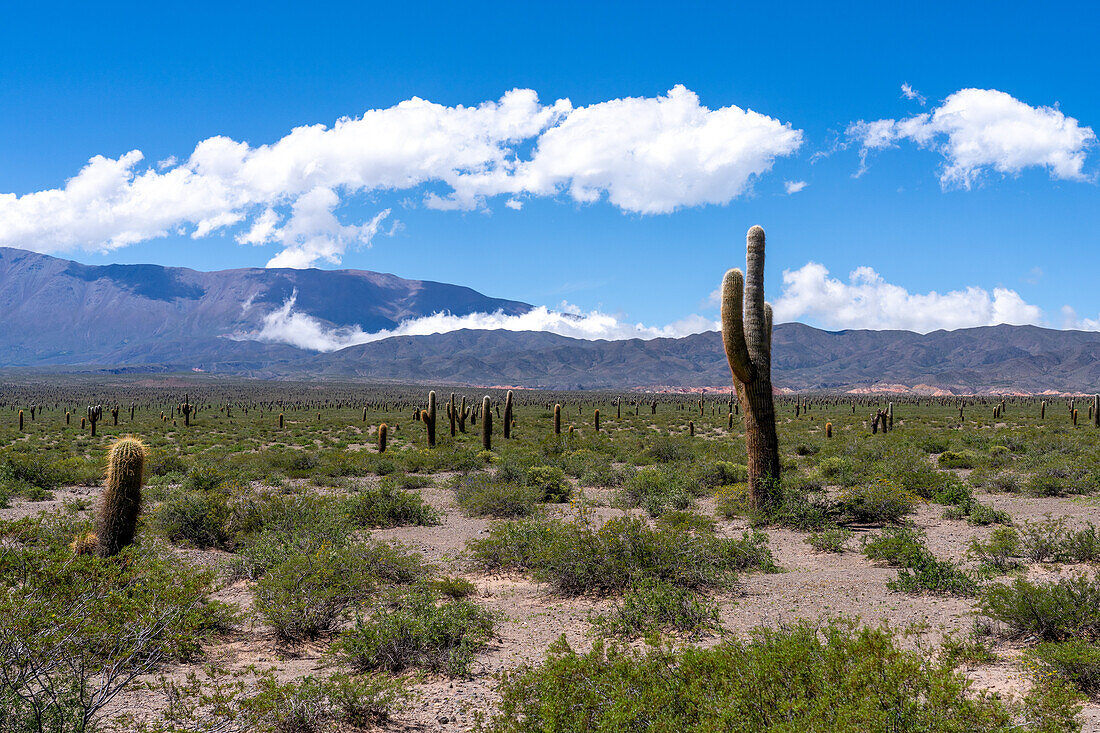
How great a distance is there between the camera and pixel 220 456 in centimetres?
2739

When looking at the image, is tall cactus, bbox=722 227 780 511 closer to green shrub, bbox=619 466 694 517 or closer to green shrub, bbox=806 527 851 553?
green shrub, bbox=619 466 694 517

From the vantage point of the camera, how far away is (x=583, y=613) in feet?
27.7

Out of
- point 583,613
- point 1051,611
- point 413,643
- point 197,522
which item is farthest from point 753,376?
point 197,522

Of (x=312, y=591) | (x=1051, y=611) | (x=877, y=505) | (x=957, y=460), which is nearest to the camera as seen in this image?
(x=1051, y=611)

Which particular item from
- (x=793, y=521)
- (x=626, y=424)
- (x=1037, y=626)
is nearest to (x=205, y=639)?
(x=1037, y=626)

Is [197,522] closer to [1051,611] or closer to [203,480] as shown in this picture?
[203,480]

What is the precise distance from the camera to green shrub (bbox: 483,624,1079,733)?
167 inches

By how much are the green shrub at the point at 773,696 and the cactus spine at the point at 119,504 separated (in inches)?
268

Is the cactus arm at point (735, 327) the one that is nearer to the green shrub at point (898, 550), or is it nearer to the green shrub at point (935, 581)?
the green shrub at point (898, 550)

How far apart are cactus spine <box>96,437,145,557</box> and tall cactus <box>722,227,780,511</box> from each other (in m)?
10.5

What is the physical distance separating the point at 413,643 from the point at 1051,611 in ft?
20.9

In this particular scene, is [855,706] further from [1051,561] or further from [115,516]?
[115,516]

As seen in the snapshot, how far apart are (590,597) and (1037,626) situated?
497 centimetres

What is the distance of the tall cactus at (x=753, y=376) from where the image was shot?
44.9 feet
